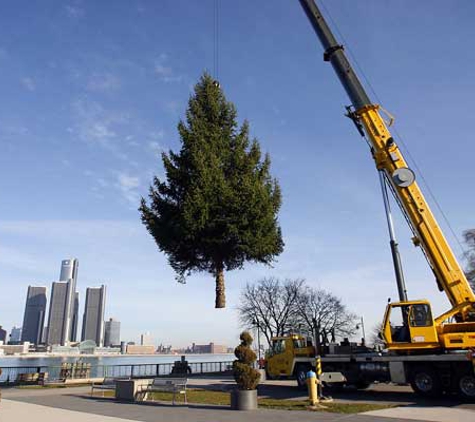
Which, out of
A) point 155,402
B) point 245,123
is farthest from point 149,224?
point 155,402

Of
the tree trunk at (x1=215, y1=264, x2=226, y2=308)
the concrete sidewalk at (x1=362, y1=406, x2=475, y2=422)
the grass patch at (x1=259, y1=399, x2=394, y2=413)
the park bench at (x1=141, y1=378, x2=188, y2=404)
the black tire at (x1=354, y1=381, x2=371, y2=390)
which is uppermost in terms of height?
the tree trunk at (x1=215, y1=264, x2=226, y2=308)

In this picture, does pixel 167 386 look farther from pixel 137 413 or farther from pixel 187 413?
pixel 187 413

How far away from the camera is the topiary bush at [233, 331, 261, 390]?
1338cm

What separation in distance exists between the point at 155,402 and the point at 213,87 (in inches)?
840

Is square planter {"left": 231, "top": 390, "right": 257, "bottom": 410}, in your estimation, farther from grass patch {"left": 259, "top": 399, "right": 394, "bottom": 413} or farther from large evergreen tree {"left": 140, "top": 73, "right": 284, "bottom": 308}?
large evergreen tree {"left": 140, "top": 73, "right": 284, "bottom": 308}

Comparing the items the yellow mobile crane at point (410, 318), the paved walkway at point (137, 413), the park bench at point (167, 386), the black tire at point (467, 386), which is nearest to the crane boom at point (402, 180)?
the yellow mobile crane at point (410, 318)

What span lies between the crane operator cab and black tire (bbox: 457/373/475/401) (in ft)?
4.12

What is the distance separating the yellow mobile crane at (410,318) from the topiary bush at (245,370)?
17.2ft

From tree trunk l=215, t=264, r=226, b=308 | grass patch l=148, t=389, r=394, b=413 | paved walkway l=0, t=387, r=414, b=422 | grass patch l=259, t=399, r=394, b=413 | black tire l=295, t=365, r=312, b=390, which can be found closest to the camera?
paved walkway l=0, t=387, r=414, b=422

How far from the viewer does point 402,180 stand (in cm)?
1622

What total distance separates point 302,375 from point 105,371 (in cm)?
2075

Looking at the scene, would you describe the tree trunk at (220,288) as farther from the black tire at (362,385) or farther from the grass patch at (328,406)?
the grass patch at (328,406)

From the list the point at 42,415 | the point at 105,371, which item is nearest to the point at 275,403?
the point at 42,415

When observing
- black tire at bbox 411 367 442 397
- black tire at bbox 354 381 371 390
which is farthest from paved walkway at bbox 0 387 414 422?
black tire at bbox 354 381 371 390
